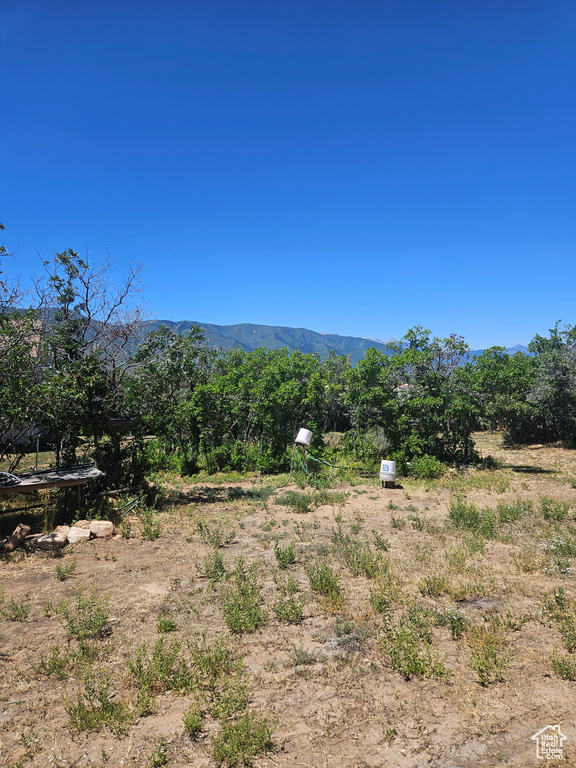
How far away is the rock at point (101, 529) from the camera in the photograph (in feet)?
27.1

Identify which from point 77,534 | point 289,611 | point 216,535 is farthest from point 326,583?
point 77,534

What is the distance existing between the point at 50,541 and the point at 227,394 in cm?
912

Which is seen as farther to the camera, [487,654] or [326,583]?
[326,583]

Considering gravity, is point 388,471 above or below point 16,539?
above

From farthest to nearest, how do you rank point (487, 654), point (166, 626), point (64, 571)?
point (64, 571), point (166, 626), point (487, 654)

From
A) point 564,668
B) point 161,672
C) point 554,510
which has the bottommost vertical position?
point 161,672

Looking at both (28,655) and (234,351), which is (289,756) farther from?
(234,351)

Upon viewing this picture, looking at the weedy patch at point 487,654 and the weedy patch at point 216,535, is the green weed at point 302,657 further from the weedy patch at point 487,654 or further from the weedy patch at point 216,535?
the weedy patch at point 216,535

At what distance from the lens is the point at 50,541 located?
298 inches

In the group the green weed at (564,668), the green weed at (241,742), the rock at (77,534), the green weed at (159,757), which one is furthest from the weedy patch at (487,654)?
the rock at (77,534)

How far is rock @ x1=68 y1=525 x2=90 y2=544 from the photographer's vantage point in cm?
790

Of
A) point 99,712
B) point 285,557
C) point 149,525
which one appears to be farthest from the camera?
point 149,525

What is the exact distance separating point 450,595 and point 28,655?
5.16m

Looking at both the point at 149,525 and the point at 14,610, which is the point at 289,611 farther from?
the point at 149,525
